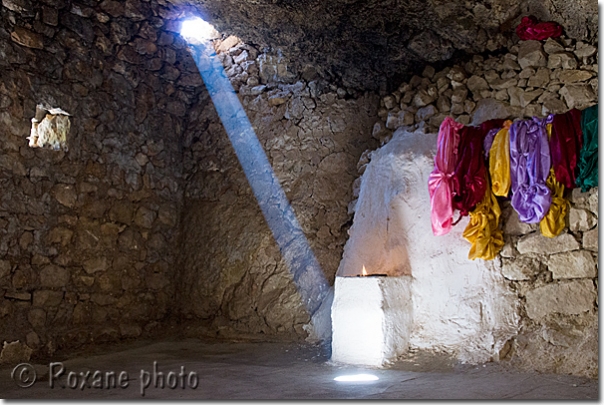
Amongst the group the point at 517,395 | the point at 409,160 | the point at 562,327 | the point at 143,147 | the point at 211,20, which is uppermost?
the point at 211,20

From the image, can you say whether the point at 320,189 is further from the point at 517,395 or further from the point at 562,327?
the point at 517,395

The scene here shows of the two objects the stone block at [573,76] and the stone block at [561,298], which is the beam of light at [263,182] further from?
the stone block at [573,76]

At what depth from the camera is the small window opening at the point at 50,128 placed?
15.0 feet

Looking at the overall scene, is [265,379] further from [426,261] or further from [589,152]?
[589,152]

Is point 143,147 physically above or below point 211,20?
below

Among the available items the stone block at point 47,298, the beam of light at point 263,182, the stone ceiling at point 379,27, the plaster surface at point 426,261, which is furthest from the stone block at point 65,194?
the plaster surface at point 426,261

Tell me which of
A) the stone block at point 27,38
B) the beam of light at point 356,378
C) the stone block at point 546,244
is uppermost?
the stone block at point 27,38

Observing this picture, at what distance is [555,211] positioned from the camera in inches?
138

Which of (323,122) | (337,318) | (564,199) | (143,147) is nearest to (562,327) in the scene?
(564,199)

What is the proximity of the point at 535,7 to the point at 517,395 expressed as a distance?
291 cm

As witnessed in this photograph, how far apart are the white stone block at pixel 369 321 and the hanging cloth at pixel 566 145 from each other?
4.34ft

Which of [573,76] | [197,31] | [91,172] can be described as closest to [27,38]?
[91,172]

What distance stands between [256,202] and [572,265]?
9.81 feet

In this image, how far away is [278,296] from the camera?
Result: 16.5ft
